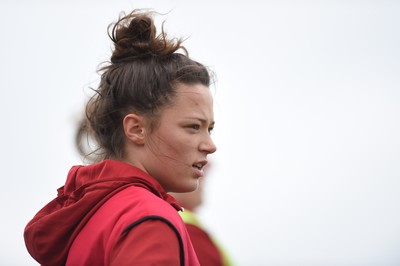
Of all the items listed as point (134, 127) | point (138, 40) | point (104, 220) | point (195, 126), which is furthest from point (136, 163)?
point (138, 40)

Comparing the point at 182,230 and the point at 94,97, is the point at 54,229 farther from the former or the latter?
the point at 94,97

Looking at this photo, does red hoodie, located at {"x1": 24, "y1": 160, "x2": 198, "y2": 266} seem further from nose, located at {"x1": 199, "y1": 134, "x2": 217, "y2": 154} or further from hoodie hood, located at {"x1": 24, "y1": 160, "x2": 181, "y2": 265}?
nose, located at {"x1": 199, "y1": 134, "x2": 217, "y2": 154}

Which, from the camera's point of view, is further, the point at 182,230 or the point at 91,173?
the point at 91,173

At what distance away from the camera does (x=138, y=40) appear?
2434mm

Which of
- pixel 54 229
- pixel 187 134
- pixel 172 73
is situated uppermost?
pixel 172 73

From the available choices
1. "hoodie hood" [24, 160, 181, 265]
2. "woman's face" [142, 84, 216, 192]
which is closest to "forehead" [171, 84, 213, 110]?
"woman's face" [142, 84, 216, 192]

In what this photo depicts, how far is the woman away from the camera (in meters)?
1.83

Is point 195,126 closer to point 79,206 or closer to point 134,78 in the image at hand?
point 134,78

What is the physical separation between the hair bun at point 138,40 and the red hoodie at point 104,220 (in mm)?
455

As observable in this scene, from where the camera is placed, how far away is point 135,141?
2236mm

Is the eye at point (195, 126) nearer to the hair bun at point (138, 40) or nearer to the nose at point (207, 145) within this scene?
the nose at point (207, 145)

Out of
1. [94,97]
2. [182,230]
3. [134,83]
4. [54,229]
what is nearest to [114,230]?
[182,230]

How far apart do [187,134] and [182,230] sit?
0.43 m

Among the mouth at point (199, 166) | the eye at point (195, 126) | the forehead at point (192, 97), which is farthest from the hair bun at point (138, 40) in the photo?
the mouth at point (199, 166)
